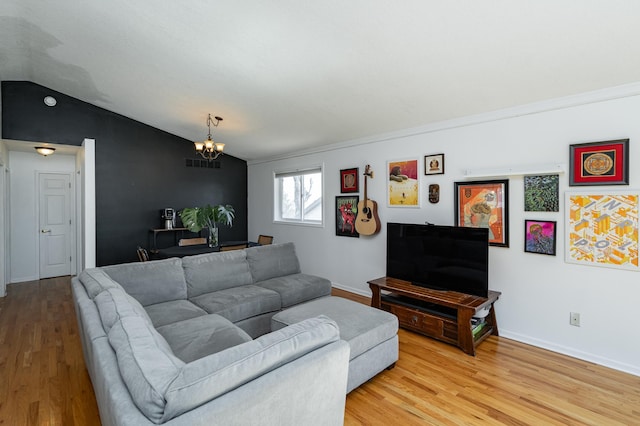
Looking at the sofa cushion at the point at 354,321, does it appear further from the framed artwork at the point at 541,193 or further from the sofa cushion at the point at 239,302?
the framed artwork at the point at 541,193

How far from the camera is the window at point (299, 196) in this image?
18.3 feet

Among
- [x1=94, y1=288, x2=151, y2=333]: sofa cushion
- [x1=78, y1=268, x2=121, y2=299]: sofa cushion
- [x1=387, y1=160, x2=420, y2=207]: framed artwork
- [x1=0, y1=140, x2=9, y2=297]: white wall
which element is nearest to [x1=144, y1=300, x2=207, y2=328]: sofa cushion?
[x1=78, y1=268, x2=121, y2=299]: sofa cushion

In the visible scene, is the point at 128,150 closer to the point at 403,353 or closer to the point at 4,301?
the point at 4,301

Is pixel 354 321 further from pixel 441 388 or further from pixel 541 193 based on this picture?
pixel 541 193

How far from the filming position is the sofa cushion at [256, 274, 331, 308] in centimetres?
341

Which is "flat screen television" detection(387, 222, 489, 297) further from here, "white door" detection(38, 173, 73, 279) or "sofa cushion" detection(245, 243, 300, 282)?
"white door" detection(38, 173, 73, 279)

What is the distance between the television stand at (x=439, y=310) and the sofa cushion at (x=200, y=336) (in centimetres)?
184

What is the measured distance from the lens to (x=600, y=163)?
2678 millimetres

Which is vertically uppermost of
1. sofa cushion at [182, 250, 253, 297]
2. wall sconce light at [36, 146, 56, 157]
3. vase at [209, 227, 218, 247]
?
wall sconce light at [36, 146, 56, 157]

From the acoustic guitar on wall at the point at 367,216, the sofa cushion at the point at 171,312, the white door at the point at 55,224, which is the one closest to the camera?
the sofa cushion at the point at 171,312

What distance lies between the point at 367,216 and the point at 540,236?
2.05 metres

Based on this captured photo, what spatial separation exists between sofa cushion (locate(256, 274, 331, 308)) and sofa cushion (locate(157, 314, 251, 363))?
98 centimetres

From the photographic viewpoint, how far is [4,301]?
448 centimetres

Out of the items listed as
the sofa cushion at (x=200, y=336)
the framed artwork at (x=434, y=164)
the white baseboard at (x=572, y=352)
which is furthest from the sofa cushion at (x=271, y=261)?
the white baseboard at (x=572, y=352)
